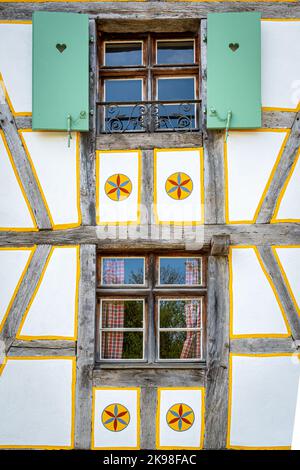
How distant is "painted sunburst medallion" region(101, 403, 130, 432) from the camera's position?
6.02 metres

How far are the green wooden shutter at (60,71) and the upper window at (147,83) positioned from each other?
28cm

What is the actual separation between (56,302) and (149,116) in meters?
1.87

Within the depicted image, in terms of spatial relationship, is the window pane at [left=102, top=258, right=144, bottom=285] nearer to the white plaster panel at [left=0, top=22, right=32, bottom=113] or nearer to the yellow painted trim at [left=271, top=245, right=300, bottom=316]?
the yellow painted trim at [left=271, top=245, right=300, bottom=316]

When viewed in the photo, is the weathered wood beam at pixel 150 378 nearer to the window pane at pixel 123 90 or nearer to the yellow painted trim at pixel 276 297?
the yellow painted trim at pixel 276 297

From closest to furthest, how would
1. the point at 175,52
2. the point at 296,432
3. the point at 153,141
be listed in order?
the point at 296,432 < the point at 153,141 < the point at 175,52

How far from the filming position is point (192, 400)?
6043mm

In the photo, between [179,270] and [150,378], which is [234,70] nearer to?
[179,270]

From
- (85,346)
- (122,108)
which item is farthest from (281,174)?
(85,346)

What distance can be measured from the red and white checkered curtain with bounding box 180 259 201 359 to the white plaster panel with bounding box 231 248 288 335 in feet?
1.17

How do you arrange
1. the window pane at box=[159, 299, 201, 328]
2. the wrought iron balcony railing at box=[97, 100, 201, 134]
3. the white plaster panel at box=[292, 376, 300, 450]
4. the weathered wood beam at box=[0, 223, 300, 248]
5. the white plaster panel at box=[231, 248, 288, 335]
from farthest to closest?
the wrought iron balcony railing at box=[97, 100, 201, 134] < the window pane at box=[159, 299, 201, 328] < the weathered wood beam at box=[0, 223, 300, 248] < the white plaster panel at box=[231, 248, 288, 335] < the white plaster panel at box=[292, 376, 300, 450]

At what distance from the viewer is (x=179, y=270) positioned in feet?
20.9

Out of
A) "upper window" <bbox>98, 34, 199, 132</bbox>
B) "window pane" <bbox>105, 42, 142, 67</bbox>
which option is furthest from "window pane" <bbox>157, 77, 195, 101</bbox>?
"window pane" <bbox>105, 42, 142, 67</bbox>
